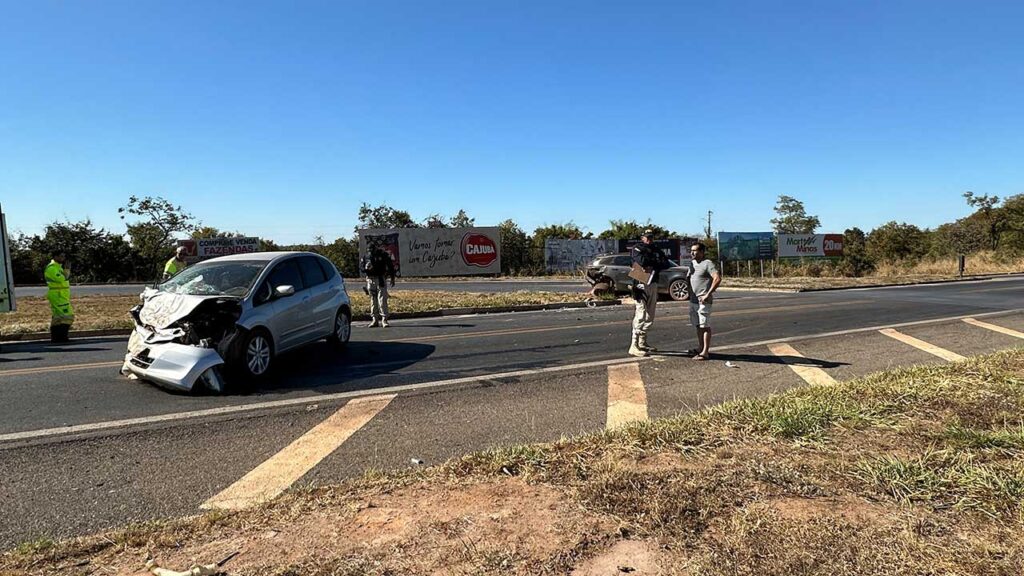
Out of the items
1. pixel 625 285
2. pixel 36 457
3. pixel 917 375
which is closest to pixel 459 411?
pixel 36 457

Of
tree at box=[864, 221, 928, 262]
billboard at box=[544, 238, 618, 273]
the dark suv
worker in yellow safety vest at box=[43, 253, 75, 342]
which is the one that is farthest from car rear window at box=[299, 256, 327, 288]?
tree at box=[864, 221, 928, 262]

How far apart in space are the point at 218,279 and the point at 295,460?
4.16 meters

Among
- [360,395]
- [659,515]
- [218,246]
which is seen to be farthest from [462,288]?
[659,515]

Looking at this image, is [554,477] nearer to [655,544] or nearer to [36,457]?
[655,544]

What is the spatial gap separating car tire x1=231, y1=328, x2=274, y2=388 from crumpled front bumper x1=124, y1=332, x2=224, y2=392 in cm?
30

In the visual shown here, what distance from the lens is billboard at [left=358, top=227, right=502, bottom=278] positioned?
3444 cm

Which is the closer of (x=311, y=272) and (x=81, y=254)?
(x=311, y=272)

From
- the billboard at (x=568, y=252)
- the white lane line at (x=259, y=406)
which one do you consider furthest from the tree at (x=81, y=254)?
the white lane line at (x=259, y=406)

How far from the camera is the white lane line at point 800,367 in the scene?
22.4ft

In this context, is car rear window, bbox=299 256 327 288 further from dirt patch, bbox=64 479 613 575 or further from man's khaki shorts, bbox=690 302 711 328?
dirt patch, bbox=64 479 613 575

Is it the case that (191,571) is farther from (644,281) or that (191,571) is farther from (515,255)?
(515,255)

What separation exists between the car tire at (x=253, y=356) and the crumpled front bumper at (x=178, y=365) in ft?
0.99

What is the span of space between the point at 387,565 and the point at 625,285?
17.3 m

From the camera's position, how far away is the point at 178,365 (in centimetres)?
622
